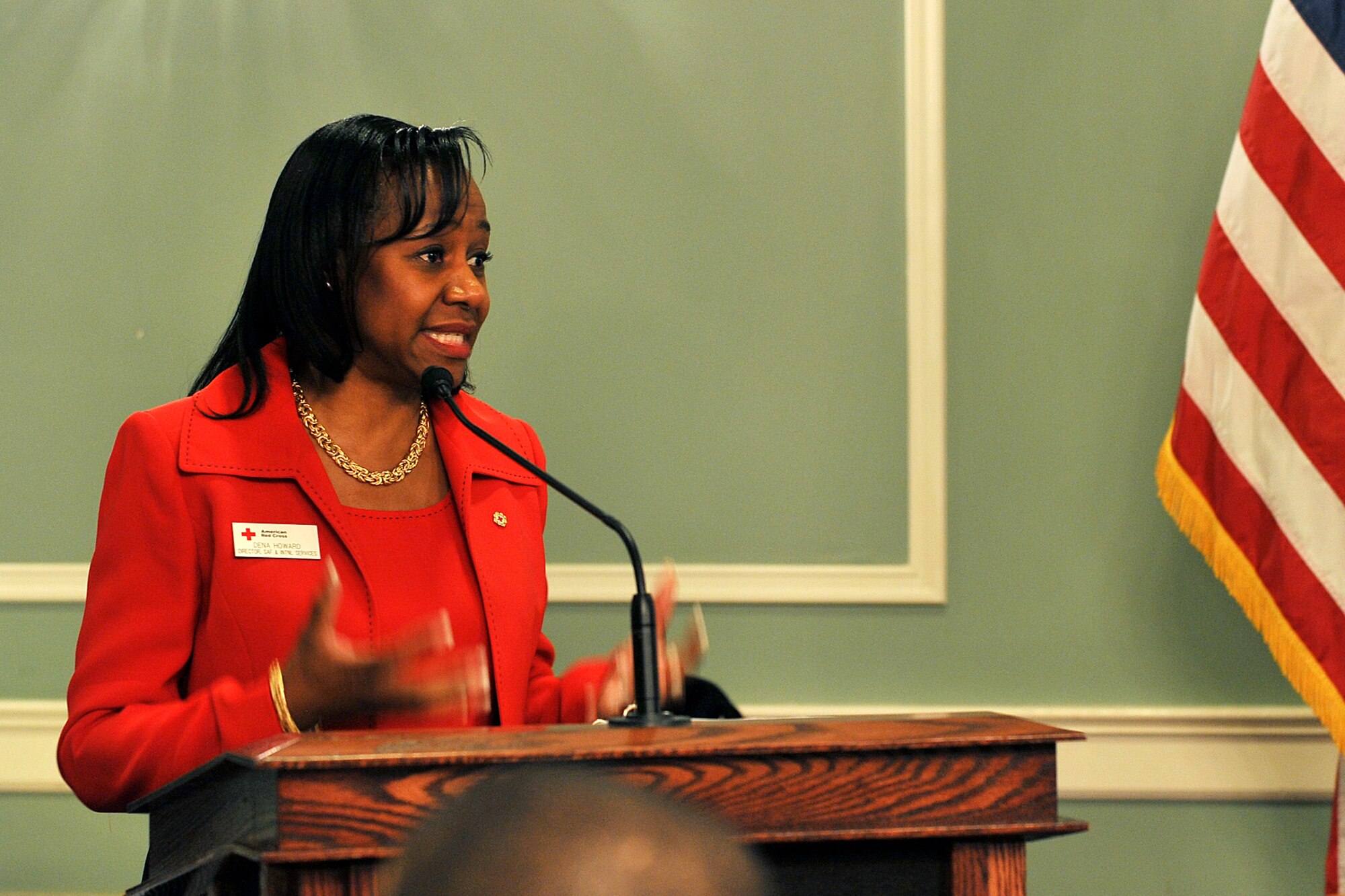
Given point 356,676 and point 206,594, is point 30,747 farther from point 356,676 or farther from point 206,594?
point 356,676

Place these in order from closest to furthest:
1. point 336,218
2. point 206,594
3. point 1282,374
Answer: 1. point 206,594
2. point 336,218
3. point 1282,374

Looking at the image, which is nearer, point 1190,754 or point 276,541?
point 276,541

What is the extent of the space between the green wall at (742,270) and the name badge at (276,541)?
3.49ft

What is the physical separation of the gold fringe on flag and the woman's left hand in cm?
126

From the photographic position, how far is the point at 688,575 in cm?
276

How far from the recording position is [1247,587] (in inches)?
97.5

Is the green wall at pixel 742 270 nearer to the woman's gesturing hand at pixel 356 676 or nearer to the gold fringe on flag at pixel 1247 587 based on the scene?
the gold fringe on flag at pixel 1247 587

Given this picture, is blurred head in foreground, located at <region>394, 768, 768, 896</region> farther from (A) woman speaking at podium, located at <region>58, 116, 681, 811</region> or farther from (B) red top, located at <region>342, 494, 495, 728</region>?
(B) red top, located at <region>342, 494, 495, 728</region>

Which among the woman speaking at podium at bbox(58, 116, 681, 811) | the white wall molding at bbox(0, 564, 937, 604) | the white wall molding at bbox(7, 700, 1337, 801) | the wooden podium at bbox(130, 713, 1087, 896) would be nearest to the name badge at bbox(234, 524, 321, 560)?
the woman speaking at podium at bbox(58, 116, 681, 811)

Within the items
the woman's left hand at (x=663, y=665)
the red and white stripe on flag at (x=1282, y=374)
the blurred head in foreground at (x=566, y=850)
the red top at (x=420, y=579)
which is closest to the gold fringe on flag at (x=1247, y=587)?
the red and white stripe on flag at (x=1282, y=374)

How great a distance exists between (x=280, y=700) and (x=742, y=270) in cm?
165

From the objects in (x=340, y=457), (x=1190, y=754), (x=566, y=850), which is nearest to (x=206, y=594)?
(x=340, y=457)

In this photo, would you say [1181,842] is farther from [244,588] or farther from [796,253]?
[244,588]

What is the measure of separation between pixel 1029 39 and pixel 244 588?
200 centimetres
